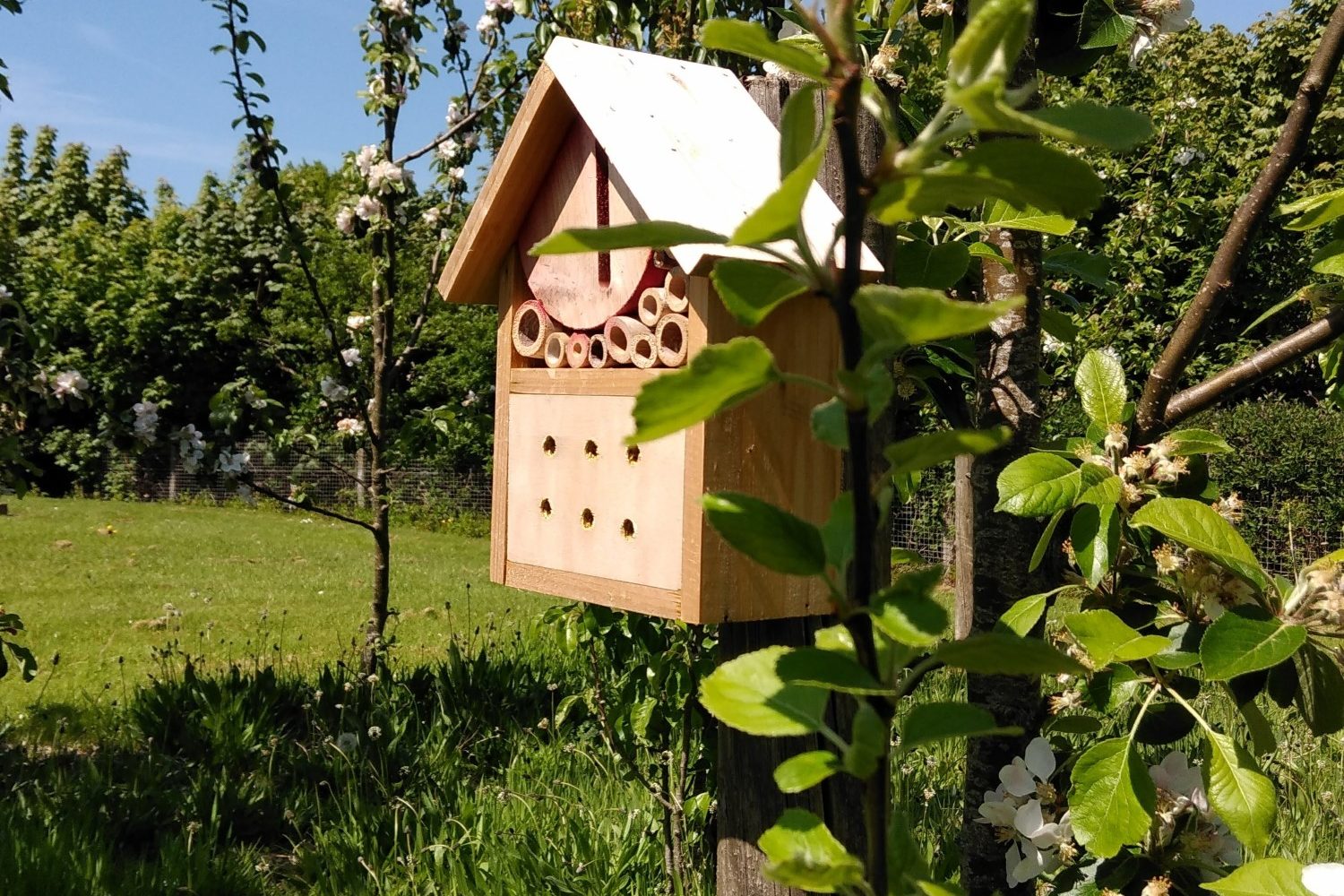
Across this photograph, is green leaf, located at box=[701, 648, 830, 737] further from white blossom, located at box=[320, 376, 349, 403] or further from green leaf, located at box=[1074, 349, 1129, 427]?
white blossom, located at box=[320, 376, 349, 403]

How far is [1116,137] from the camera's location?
0.45m

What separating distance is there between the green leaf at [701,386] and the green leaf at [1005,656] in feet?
0.51

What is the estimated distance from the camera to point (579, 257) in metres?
1.75

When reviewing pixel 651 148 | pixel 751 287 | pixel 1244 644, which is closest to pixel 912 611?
pixel 751 287

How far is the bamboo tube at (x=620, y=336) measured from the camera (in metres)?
1.67

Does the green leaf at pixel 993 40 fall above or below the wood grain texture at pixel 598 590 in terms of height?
above

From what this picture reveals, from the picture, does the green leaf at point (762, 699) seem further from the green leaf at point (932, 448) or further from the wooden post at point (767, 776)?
the wooden post at point (767, 776)

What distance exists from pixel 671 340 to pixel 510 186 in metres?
0.46

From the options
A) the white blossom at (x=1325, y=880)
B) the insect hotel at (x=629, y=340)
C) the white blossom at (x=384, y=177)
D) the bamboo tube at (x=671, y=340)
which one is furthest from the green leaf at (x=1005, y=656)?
the white blossom at (x=384, y=177)

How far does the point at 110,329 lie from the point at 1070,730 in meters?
18.3

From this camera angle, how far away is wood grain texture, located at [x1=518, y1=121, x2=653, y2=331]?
1.69 meters

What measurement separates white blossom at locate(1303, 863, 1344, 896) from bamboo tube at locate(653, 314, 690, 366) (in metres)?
1.01

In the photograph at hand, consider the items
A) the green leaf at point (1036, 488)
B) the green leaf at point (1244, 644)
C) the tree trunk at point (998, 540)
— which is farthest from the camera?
the tree trunk at point (998, 540)

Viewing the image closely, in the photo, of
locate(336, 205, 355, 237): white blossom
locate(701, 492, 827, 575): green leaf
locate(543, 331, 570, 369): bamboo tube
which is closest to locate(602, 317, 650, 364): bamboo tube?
locate(543, 331, 570, 369): bamboo tube
